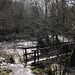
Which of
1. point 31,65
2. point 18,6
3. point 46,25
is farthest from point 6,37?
point 31,65

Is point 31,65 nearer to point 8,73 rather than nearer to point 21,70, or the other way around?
point 21,70

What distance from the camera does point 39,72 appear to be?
299 inches

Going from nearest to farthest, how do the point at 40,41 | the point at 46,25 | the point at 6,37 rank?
the point at 46,25
the point at 40,41
the point at 6,37

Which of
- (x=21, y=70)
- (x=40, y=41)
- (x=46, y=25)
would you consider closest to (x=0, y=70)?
(x=21, y=70)

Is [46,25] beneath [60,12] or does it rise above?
beneath

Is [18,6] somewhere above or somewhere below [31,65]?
above

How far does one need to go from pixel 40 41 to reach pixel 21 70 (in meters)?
6.72

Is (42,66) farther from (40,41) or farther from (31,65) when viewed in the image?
(40,41)

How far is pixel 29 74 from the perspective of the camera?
7.31 m

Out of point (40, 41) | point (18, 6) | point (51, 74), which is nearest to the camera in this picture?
point (51, 74)

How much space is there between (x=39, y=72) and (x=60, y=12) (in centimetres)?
432

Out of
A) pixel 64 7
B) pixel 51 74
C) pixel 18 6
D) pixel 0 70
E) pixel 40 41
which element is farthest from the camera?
pixel 18 6

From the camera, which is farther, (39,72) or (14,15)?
(14,15)

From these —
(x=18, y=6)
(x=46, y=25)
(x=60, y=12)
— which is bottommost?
(x=46, y=25)
